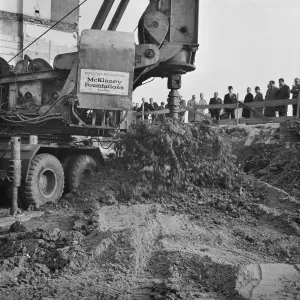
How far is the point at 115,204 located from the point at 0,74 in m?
3.74

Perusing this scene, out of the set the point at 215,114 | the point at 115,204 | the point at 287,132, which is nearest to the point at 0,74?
the point at 115,204

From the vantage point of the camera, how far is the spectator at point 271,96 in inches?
637

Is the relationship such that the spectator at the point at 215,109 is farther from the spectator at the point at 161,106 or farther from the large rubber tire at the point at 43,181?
the large rubber tire at the point at 43,181

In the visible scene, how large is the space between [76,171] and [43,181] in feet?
3.23

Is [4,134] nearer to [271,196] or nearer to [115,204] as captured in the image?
[115,204]

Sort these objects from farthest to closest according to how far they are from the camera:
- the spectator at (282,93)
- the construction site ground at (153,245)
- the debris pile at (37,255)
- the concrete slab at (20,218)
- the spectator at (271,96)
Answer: the spectator at (271,96), the spectator at (282,93), the concrete slab at (20,218), the debris pile at (37,255), the construction site ground at (153,245)

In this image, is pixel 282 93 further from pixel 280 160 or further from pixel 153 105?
pixel 153 105

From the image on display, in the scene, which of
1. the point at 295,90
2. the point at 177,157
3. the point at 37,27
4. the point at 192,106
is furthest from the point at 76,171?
the point at 192,106

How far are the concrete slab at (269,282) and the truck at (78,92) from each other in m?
4.46

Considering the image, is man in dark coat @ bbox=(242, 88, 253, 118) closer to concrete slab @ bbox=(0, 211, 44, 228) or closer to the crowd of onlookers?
the crowd of onlookers

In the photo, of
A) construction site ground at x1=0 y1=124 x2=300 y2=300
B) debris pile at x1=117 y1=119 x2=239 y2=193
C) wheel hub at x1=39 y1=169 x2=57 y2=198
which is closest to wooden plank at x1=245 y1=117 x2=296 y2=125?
construction site ground at x1=0 y1=124 x2=300 y2=300

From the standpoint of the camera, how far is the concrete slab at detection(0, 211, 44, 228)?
7955 millimetres

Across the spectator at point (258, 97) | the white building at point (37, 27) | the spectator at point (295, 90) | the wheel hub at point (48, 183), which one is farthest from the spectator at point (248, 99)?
the wheel hub at point (48, 183)

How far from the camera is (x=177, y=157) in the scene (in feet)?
30.2
